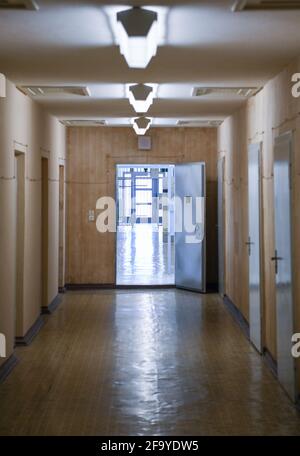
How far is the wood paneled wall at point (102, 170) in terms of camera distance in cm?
1074

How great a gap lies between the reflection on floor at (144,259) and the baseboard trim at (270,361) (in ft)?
15.7

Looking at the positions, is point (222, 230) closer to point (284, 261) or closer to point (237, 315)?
point (237, 315)

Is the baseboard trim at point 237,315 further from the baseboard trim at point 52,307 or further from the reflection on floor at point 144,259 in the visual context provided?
the baseboard trim at point 52,307

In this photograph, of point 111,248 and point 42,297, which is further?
point 111,248

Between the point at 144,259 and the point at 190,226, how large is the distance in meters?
3.83

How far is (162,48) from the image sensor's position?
181 inches

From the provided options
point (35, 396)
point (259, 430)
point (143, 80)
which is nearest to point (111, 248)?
point (143, 80)

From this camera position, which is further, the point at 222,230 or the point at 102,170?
the point at 102,170

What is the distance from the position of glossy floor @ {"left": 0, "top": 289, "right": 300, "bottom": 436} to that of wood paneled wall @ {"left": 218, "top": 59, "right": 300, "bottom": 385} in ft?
1.67

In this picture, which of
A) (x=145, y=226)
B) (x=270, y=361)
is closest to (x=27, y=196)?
(x=270, y=361)

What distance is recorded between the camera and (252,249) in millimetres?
6766

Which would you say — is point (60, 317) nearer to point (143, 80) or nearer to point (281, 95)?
point (143, 80)

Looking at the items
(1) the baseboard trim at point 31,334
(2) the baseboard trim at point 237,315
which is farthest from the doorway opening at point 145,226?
(1) the baseboard trim at point 31,334

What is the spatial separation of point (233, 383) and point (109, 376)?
1.04 m
